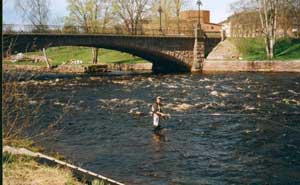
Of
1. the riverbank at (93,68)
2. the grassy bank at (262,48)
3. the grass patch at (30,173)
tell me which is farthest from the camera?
the riverbank at (93,68)

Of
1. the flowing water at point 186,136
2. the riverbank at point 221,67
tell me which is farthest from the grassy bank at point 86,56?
the flowing water at point 186,136

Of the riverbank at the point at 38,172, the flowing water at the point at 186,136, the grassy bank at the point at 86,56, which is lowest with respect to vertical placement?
the flowing water at the point at 186,136

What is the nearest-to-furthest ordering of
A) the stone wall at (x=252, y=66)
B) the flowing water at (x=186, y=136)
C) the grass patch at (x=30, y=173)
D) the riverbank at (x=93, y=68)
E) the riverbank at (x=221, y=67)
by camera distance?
1. the grass patch at (x=30, y=173)
2. the flowing water at (x=186, y=136)
3. the stone wall at (x=252, y=66)
4. the riverbank at (x=221, y=67)
5. the riverbank at (x=93, y=68)

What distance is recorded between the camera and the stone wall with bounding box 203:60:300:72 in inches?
2362

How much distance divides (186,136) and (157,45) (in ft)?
148

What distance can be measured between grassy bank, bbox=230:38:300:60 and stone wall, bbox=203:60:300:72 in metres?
3.09

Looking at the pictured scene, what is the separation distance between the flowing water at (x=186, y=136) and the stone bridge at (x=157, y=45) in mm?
17846

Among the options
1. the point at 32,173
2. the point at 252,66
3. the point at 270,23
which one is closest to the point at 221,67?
A: the point at 252,66

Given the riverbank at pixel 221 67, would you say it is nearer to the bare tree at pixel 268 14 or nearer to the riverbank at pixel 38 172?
the bare tree at pixel 268 14

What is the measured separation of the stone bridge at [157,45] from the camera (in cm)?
5606

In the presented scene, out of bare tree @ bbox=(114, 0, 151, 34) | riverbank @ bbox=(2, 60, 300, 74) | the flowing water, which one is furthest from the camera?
bare tree @ bbox=(114, 0, 151, 34)

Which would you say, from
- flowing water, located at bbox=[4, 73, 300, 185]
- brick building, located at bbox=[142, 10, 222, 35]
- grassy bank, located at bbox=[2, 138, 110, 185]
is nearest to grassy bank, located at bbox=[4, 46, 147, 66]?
brick building, located at bbox=[142, 10, 222, 35]

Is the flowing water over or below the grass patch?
below

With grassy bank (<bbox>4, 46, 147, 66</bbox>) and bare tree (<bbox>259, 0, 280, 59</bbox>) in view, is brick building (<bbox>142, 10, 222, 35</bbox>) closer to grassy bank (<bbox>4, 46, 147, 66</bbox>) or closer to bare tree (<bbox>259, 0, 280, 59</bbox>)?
grassy bank (<bbox>4, 46, 147, 66</bbox>)
